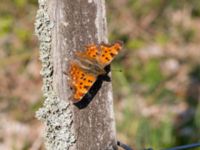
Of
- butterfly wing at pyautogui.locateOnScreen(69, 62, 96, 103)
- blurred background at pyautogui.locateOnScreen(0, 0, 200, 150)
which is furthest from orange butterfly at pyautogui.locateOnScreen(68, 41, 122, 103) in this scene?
blurred background at pyautogui.locateOnScreen(0, 0, 200, 150)

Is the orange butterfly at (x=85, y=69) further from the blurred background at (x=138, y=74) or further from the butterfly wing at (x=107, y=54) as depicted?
the blurred background at (x=138, y=74)

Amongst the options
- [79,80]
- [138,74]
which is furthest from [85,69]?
[138,74]

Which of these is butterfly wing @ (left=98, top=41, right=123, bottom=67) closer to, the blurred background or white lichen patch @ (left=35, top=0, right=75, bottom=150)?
white lichen patch @ (left=35, top=0, right=75, bottom=150)

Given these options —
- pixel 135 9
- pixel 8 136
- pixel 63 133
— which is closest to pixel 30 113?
pixel 8 136

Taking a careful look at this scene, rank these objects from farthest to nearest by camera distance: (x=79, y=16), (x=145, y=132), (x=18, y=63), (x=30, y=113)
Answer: (x=18, y=63) < (x=30, y=113) < (x=145, y=132) < (x=79, y=16)

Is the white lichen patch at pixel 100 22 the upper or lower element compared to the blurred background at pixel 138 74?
upper

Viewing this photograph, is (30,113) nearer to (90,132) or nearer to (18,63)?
(18,63)

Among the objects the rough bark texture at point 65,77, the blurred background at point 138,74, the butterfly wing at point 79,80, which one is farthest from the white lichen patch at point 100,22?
the blurred background at point 138,74
